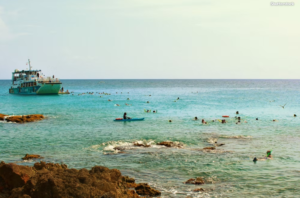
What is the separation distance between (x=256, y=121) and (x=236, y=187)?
29.3m

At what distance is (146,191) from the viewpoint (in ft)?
55.4

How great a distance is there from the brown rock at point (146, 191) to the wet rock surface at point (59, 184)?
177cm

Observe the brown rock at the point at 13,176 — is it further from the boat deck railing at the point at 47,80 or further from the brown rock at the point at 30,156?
the boat deck railing at the point at 47,80

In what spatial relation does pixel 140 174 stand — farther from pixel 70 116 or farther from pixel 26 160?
pixel 70 116

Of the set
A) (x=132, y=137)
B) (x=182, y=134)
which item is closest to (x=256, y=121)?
(x=182, y=134)

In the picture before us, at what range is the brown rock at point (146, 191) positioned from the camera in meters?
16.8

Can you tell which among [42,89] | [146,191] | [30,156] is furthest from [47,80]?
[146,191]

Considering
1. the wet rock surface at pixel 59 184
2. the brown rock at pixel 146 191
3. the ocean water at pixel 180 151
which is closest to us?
the wet rock surface at pixel 59 184

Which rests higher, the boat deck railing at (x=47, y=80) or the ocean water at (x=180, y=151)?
the boat deck railing at (x=47, y=80)

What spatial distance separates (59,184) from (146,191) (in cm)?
616

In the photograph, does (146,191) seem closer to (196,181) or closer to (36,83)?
(196,181)

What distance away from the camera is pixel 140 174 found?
Result: 2069 centimetres

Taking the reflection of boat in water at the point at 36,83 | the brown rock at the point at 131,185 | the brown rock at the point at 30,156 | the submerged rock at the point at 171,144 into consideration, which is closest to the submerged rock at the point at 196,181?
the brown rock at the point at 131,185

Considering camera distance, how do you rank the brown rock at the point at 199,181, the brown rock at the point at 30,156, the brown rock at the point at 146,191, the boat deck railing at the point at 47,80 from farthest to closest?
the boat deck railing at the point at 47,80
the brown rock at the point at 30,156
the brown rock at the point at 199,181
the brown rock at the point at 146,191
